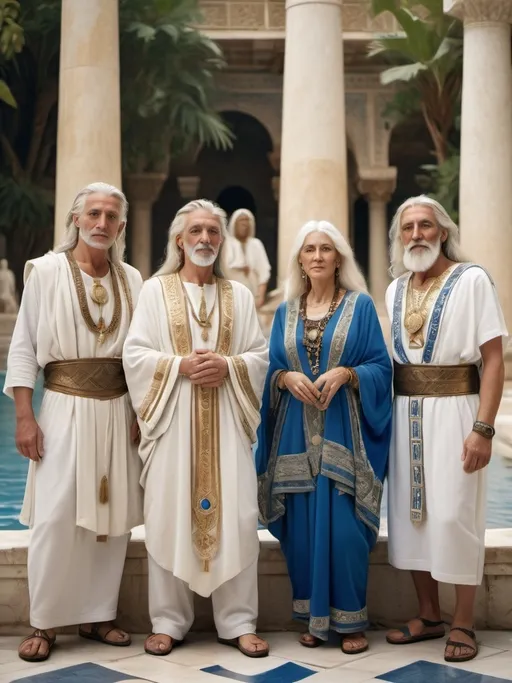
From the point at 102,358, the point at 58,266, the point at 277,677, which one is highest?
the point at 58,266

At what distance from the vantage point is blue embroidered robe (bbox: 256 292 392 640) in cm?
415

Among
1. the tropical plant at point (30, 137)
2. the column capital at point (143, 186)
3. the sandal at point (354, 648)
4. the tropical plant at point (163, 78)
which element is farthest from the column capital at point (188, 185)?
the sandal at point (354, 648)

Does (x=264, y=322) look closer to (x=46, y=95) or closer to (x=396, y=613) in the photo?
(x=46, y=95)

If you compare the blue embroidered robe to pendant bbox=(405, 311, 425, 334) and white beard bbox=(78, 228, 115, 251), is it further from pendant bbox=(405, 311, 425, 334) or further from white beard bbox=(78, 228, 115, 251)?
white beard bbox=(78, 228, 115, 251)

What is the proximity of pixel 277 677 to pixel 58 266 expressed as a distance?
1769 millimetres

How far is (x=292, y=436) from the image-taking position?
4297 millimetres

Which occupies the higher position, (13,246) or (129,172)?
(129,172)

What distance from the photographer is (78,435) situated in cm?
413

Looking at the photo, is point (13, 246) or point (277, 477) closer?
point (277, 477)

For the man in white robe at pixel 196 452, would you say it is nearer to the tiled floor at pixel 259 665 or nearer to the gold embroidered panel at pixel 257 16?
the tiled floor at pixel 259 665

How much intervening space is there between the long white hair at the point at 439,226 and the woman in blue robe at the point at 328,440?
0.22 metres

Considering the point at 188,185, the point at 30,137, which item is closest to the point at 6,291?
the point at 30,137

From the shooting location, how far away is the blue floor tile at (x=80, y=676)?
3.76 meters

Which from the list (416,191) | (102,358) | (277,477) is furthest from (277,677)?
(416,191)
